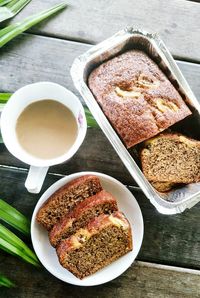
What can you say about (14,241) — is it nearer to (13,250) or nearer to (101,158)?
(13,250)

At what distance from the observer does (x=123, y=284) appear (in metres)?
1.43

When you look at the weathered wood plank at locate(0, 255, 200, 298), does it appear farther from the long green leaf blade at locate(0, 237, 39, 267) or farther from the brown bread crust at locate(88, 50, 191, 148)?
the brown bread crust at locate(88, 50, 191, 148)

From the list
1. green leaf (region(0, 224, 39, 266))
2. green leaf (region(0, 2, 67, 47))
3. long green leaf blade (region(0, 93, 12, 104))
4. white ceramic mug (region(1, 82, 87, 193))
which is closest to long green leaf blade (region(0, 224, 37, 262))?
green leaf (region(0, 224, 39, 266))

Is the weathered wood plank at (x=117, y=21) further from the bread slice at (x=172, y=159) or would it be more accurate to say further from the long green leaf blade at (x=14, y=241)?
the long green leaf blade at (x=14, y=241)

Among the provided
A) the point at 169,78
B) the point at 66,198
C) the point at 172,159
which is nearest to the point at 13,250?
the point at 66,198

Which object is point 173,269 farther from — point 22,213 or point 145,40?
point 145,40

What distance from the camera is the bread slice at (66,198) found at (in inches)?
52.8

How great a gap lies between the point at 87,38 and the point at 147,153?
0.39 m

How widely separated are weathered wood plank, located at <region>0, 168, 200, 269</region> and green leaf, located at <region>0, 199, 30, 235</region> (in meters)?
0.05

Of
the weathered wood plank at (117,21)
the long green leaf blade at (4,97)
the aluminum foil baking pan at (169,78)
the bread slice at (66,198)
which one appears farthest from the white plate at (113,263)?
the weathered wood plank at (117,21)

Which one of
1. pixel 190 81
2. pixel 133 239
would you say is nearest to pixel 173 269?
pixel 133 239

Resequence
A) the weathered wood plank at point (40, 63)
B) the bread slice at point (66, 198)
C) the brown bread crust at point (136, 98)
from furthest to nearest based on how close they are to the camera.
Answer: the weathered wood plank at point (40, 63), the bread slice at point (66, 198), the brown bread crust at point (136, 98)

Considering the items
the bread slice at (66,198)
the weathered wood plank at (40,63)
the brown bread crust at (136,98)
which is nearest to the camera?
the brown bread crust at (136,98)

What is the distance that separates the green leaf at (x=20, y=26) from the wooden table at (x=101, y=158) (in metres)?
0.03
